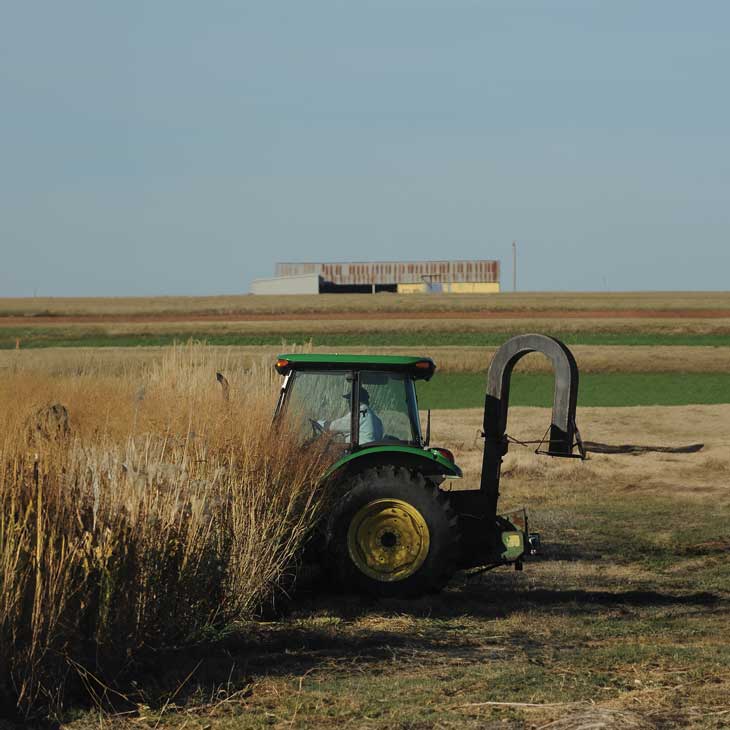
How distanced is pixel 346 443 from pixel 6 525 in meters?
3.38

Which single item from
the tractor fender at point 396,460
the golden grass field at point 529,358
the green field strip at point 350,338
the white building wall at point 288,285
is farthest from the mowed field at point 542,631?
the white building wall at point 288,285

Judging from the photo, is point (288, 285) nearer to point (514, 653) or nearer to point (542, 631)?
point (542, 631)

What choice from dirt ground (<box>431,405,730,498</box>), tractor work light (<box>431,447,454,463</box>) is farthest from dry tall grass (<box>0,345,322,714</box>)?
dirt ground (<box>431,405,730,498</box>)

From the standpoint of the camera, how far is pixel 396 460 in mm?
9031

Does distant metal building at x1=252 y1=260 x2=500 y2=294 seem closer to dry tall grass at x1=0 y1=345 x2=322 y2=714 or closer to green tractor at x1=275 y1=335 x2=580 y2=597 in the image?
green tractor at x1=275 y1=335 x2=580 y2=597

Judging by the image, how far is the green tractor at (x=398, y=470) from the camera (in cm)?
868

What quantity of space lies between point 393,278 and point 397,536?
81482 mm

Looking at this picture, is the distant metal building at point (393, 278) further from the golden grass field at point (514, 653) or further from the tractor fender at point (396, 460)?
the tractor fender at point (396, 460)

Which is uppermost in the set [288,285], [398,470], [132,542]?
[288,285]

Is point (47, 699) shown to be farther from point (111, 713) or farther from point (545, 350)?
point (545, 350)

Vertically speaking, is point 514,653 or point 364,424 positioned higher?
point 364,424

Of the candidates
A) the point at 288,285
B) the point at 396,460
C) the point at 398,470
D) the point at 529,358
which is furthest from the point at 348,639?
the point at 288,285

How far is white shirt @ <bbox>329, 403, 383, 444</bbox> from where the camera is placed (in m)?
9.31

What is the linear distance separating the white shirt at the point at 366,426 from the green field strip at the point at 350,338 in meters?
35.3
